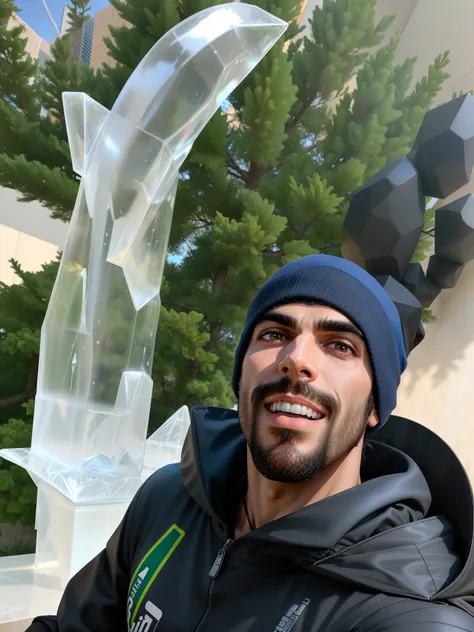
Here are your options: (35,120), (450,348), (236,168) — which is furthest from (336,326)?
(450,348)

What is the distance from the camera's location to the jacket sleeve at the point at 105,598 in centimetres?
91

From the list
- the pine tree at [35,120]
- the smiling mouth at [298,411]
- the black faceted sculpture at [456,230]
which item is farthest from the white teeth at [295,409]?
the pine tree at [35,120]

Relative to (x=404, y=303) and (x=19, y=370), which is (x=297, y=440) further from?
(x=19, y=370)

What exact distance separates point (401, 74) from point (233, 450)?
4878 mm

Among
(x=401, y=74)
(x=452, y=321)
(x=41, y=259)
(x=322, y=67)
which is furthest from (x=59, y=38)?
(x=452, y=321)

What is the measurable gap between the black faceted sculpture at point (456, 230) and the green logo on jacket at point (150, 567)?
338cm

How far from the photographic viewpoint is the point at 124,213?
7.60ft

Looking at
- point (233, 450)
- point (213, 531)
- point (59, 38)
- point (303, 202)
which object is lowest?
point (213, 531)

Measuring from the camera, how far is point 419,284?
397 centimetres

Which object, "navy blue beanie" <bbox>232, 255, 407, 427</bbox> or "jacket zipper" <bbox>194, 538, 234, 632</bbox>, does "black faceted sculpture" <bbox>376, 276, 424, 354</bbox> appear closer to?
"navy blue beanie" <bbox>232, 255, 407, 427</bbox>

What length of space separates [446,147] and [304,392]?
9.43ft

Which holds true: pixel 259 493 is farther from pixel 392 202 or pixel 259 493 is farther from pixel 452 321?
pixel 452 321

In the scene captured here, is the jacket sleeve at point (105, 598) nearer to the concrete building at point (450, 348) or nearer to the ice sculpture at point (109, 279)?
the ice sculpture at point (109, 279)

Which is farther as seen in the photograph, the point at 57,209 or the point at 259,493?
the point at 57,209
